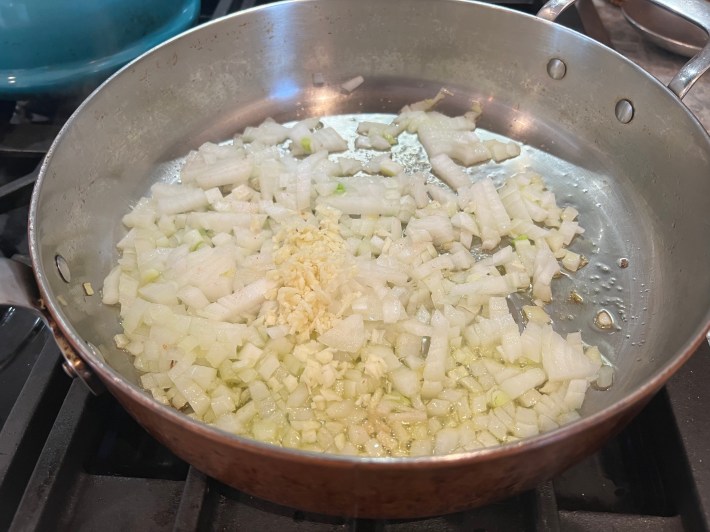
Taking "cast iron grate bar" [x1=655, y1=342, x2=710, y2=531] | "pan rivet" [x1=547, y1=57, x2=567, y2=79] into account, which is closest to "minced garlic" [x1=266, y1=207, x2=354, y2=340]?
"cast iron grate bar" [x1=655, y1=342, x2=710, y2=531]

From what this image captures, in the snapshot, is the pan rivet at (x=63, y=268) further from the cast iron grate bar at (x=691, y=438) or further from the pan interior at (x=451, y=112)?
the cast iron grate bar at (x=691, y=438)

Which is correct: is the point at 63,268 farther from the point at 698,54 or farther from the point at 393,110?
the point at 698,54

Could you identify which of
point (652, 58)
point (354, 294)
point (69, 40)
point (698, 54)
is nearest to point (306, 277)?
point (354, 294)

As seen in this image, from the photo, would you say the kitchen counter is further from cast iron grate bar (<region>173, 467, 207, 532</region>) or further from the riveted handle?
cast iron grate bar (<region>173, 467, 207, 532</region>)

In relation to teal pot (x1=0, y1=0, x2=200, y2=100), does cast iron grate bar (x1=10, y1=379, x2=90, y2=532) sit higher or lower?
lower

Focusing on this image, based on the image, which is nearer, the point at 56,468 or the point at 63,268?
the point at 56,468

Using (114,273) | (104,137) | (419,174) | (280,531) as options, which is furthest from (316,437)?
(104,137)

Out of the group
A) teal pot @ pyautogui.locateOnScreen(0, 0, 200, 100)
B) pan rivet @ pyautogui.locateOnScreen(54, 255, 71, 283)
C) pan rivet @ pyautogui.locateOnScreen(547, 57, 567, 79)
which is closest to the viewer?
pan rivet @ pyautogui.locateOnScreen(54, 255, 71, 283)

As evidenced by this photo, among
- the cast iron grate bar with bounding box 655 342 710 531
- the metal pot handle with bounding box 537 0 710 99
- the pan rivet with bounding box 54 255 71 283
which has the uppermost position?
the metal pot handle with bounding box 537 0 710 99
